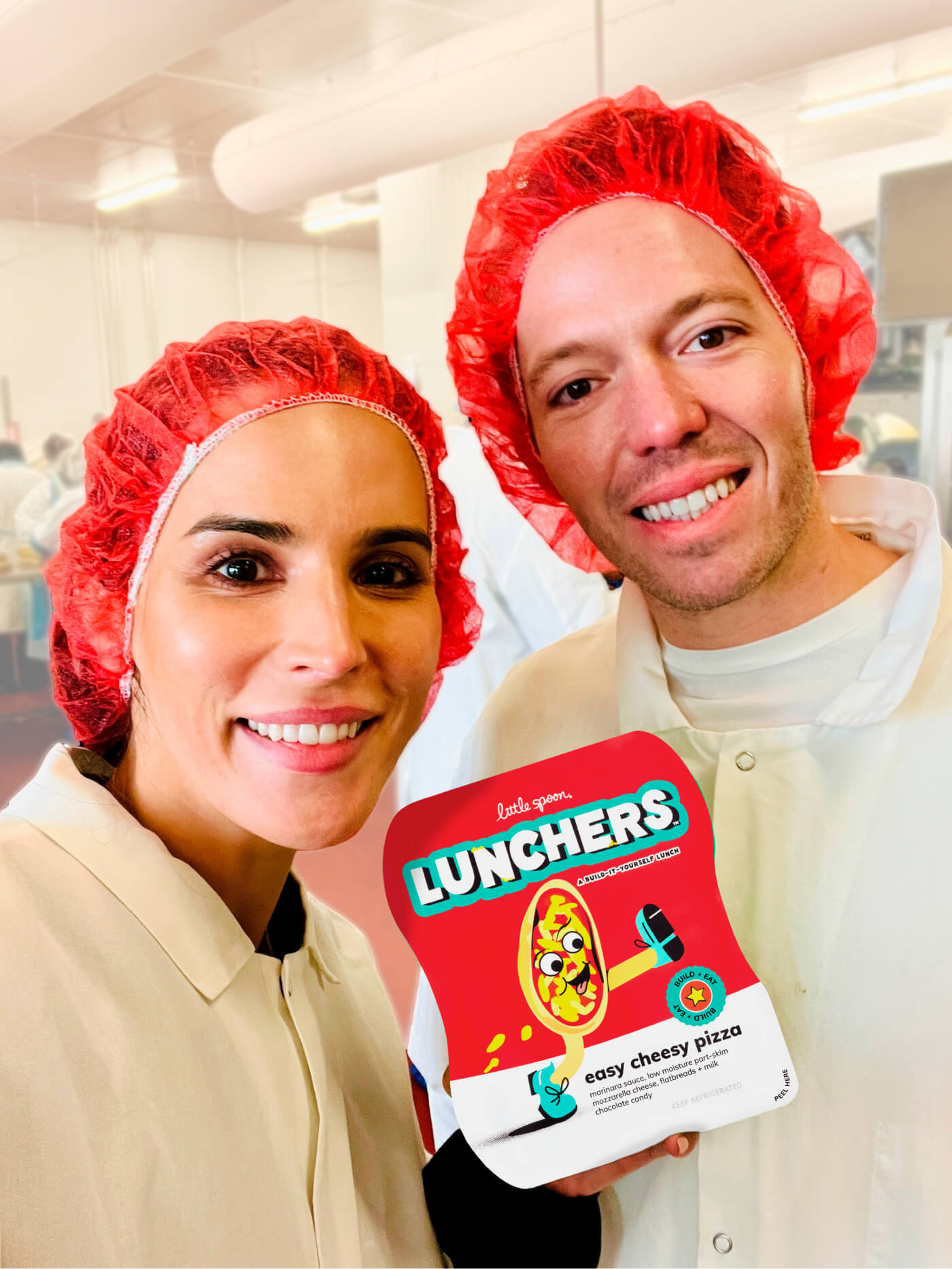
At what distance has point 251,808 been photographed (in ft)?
3.08

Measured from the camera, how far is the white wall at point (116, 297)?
2783 millimetres

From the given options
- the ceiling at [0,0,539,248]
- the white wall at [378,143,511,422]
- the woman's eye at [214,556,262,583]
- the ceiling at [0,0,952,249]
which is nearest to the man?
the woman's eye at [214,556,262,583]

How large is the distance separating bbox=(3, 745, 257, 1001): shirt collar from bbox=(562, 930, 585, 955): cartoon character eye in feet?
1.04

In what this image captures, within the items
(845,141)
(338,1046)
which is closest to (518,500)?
(338,1046)

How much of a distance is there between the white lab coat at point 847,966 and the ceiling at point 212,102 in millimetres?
1918

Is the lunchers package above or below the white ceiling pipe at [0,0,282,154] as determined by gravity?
below

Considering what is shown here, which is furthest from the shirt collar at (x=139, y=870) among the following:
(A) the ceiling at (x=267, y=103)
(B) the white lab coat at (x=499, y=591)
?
(A) the ceiling at (x=267, y=103)

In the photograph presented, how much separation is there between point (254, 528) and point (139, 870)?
1.11 ft

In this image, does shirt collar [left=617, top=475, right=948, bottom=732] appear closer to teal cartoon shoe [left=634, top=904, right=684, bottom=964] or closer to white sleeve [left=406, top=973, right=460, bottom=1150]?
teal cartoon shoe [left=634, top=904, right=684, bottom=964]

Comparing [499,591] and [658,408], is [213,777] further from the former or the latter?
[499,591]

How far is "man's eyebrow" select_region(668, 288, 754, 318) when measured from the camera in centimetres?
110

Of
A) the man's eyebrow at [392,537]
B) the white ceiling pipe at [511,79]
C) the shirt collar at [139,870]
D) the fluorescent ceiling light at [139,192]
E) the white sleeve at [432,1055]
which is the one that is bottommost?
the white sleeve at [432,1055]

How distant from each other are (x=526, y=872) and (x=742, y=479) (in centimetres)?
50

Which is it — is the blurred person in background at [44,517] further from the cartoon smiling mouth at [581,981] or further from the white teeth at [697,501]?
the cartoon smiling mouth at [581,981]
